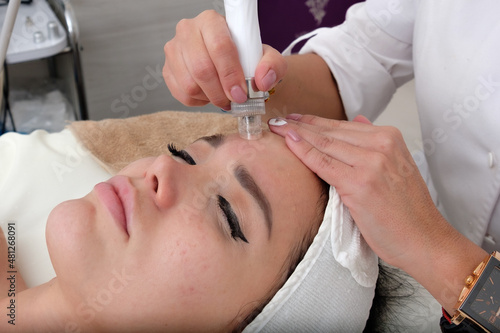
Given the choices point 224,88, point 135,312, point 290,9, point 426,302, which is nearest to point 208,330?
point 135,312

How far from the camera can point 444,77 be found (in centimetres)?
113

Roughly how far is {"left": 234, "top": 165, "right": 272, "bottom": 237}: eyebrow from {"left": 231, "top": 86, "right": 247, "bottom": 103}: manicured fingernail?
0.13 metres

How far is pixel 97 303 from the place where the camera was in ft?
2.66

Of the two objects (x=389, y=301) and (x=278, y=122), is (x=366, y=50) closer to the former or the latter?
(x=278, y=122)

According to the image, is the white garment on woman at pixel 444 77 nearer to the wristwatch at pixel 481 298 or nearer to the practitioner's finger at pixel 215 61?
the wristwatch at pixel 481 298

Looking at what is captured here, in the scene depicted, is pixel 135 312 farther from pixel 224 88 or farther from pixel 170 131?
pixel 170 131

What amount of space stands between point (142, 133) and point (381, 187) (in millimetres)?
877

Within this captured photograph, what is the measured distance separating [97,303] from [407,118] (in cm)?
207

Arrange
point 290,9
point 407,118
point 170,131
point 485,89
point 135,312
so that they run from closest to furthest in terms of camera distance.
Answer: point 135,312, point 485,89, point 170,131, point 290,9, point 407,118

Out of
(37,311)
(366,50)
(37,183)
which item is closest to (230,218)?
(37,311)

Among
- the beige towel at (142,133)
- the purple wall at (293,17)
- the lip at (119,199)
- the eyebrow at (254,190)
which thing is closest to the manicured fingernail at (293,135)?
the eyebrow at (254,190)

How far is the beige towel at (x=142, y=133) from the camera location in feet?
4.45

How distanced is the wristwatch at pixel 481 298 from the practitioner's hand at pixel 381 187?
0.09m

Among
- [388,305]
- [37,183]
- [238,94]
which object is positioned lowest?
[388,305]
